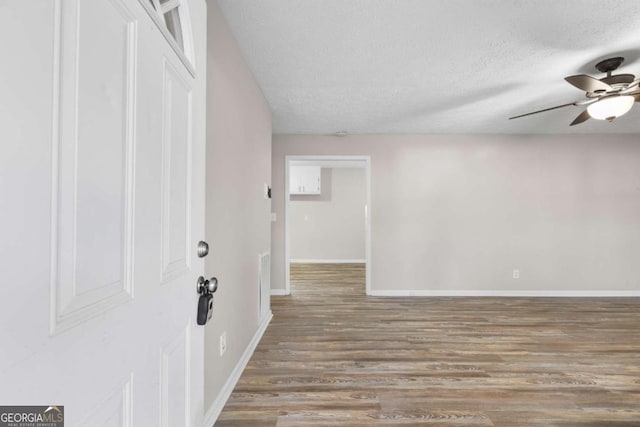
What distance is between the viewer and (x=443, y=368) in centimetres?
220

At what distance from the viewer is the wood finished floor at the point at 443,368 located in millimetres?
1701

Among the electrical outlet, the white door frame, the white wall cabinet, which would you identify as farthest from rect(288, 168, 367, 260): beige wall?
the electrical outlet

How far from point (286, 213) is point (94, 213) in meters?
3.84

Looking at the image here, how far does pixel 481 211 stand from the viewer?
4285 millimetres

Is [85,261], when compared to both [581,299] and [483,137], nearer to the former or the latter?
[483,137]

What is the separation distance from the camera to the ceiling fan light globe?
221 cm

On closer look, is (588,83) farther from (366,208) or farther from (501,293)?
(501,293)

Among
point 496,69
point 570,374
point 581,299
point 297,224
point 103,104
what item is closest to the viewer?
point 103,104

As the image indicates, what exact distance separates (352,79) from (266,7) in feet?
3.52

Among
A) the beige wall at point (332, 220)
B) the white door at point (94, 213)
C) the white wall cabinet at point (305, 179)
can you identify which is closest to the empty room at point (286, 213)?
the white door at point (94, 213)

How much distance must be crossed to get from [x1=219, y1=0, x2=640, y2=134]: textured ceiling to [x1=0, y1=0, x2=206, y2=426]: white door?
129 cm

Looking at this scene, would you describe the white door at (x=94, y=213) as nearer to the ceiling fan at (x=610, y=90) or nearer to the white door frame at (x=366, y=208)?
the ceiling fan at (x=610, y=90)

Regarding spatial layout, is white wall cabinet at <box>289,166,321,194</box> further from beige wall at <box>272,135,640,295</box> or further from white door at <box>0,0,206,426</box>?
white door at <box>0,0,206,426</box>

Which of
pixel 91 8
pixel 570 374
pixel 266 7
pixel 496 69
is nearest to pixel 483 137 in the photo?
pixel 496 69
